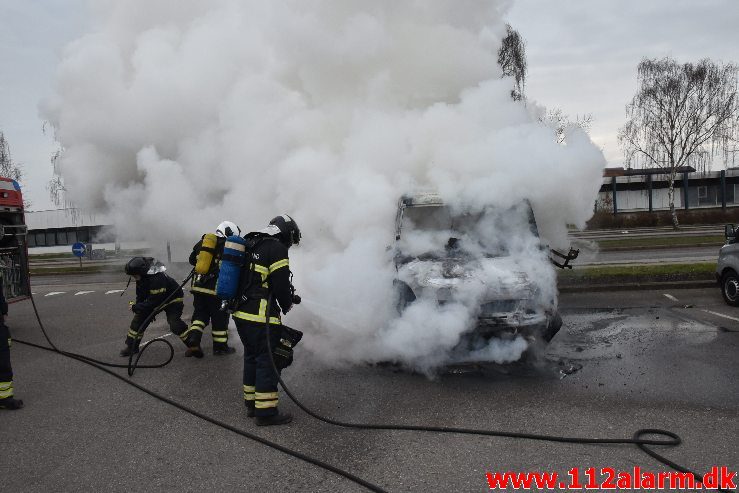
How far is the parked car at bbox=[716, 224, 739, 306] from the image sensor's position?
8.91 m

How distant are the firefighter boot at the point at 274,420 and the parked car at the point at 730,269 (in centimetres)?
777

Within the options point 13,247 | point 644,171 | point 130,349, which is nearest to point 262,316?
point 130,349

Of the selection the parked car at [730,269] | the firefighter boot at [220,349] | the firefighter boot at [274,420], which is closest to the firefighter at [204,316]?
the firefighter boot at [220,349]

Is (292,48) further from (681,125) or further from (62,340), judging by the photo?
(681,125)

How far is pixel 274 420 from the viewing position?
4676 mm

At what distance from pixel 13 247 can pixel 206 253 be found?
5.35 metres

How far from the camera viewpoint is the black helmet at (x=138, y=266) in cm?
720

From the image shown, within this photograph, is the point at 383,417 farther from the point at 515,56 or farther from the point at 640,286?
the point at 515,56

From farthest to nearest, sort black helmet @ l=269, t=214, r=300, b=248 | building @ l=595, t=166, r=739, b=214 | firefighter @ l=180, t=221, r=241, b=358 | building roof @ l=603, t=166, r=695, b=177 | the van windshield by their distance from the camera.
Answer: building roof @ l=603, t=166, r=695, b=177
building @ l=595, t=166, r=739, b=214
firefighter @ l=180, t=221, r=241, b=358
the van windshield
black helmet @ l=269, t=214, r=300, b=248

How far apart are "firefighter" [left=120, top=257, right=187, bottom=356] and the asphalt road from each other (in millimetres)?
392

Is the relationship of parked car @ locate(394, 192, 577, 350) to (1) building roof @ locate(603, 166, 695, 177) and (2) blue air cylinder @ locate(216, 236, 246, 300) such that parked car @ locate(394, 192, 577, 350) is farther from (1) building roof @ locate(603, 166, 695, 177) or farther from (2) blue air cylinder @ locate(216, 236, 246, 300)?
(1) building roof @ locate(603, 166, 695, 177)

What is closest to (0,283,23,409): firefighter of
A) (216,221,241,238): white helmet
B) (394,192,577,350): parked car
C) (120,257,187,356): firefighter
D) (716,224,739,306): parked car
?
(120,257,187,356): firefighter

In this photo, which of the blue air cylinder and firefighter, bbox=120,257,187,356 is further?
firefighter, bbox=120,257,187,356

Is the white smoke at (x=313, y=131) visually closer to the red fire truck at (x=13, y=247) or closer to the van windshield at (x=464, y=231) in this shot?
the van windshield at (x=464, y=231)
